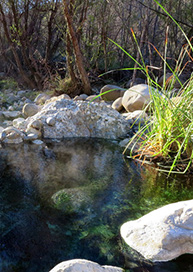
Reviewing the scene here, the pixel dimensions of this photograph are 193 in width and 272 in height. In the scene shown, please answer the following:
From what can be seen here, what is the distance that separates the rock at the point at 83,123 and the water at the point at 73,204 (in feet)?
2.63

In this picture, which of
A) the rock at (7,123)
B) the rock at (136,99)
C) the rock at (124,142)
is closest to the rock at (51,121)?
the rock at (7,123)

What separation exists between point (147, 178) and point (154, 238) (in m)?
1.23

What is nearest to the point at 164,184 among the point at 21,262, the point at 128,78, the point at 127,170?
the point at 127,170

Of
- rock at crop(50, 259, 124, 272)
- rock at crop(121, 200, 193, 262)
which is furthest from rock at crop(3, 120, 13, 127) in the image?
rock at crop(50, 259, 124, 272)

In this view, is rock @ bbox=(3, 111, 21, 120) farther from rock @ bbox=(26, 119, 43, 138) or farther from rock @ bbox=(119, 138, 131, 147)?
rock @ bbox=(119, 138, 131, 147)

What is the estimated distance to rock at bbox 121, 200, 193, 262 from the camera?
1646mm

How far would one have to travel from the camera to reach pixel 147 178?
9.45 ft

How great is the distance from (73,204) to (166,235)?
909 mm

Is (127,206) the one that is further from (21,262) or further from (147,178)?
(21,262)

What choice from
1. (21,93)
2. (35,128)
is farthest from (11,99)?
(35,128)

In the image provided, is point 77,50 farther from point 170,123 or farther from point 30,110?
point 170,123

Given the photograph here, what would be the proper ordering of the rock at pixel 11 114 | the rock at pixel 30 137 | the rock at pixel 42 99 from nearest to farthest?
the rock at pixel 30 137 < the rock at pixel 11 114 < the rock at pixel 42 99

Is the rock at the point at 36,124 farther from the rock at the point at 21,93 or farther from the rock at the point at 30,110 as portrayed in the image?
A: the rock at the point at 21,93

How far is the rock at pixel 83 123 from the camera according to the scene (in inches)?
177
